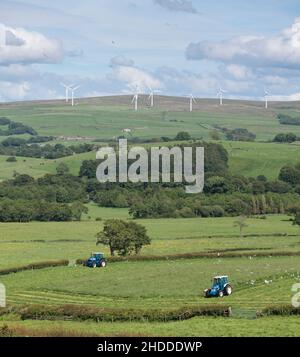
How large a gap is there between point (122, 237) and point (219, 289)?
2869 cm

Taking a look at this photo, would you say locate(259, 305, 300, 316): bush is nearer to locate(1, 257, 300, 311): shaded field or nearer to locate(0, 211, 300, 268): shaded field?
locate(1, 257, 300, 311): shaded field

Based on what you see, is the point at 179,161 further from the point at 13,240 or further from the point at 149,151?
the point at 13,240

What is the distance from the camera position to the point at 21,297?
5659 cm

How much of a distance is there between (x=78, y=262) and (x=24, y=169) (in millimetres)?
115862

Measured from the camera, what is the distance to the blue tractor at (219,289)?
5441 centimetres

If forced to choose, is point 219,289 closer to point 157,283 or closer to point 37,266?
point 157,283

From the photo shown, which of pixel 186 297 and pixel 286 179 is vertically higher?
pixel 286 179

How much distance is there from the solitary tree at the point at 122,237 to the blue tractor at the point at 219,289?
2772 centimetres

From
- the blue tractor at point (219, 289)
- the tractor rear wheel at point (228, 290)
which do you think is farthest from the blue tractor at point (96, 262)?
the tractor rear wheel at point (228, 290)

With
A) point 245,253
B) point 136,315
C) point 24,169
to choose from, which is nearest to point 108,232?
point 245,253

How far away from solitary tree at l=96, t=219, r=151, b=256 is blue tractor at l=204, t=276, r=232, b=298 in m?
27.7

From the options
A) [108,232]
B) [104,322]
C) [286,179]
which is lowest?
[104,322]

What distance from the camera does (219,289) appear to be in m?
54.6

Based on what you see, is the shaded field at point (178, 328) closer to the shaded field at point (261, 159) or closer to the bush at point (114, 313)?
the bush at point (114, 313)
